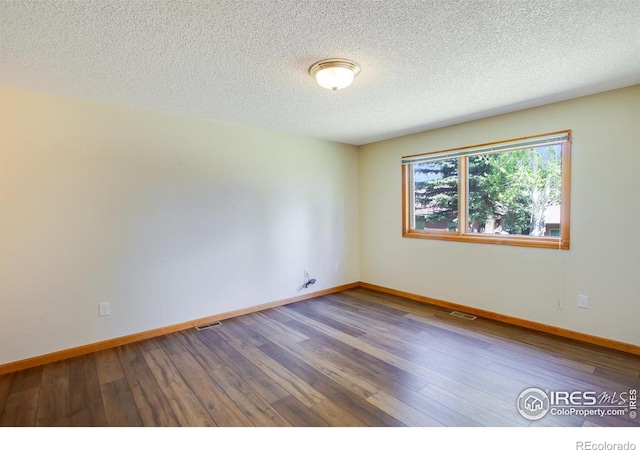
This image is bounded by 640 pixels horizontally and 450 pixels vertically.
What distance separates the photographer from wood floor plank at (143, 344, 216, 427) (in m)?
1.85

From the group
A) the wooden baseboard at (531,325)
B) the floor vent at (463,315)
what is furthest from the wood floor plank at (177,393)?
the wooden baseboard at (531,325)

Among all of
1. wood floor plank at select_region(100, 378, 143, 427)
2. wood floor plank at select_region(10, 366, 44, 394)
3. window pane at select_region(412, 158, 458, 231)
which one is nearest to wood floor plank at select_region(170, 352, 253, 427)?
wood floor plank at select_region(100, 378, 143, 427)

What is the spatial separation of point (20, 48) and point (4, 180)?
1127 mm

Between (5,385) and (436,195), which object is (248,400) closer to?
(5,385)

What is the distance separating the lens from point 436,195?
4.09 metres

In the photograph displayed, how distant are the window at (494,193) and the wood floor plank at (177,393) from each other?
125 inches

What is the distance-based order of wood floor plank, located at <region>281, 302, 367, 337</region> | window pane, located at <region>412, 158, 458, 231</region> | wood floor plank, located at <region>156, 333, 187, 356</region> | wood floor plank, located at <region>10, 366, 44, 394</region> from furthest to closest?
window pane, located at <region>412, 158, 458, 231</region> < wood floor plank, located at <region>281, 302, 367, 337</region> < wood floor plank, located at <region>156, 333, 187, 356</region> < wood floor plank, located at <region>10, 366, 44, 394</region>

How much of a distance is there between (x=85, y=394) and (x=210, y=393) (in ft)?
2.82

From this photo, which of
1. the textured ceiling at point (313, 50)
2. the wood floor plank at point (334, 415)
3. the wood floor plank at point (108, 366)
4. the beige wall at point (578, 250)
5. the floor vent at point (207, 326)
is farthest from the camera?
the floor vent at point (207, 326)

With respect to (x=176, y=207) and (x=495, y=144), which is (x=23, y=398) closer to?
(x=176, y=207)

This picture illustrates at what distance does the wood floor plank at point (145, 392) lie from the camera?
185 centimetres

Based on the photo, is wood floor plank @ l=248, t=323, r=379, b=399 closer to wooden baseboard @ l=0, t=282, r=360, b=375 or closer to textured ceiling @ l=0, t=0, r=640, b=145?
wooden baseboard @ l=0, t=282, r=360, b=375

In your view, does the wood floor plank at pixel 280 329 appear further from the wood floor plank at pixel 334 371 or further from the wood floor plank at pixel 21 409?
the wood floor plank at pixel 21 409

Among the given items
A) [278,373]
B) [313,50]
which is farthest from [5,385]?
[313,50]
